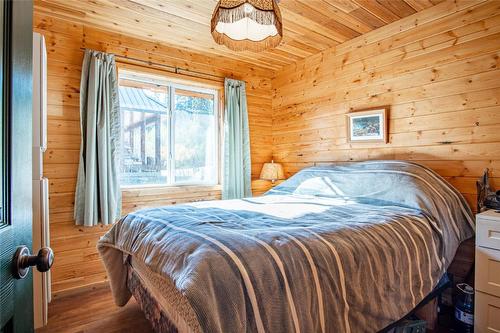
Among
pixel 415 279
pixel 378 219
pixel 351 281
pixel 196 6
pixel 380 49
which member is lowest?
pixel 415 279

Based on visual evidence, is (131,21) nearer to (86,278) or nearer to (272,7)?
(272,7)

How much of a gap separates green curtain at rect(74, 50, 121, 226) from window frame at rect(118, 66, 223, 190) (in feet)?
0.69

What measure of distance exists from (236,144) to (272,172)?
59 centimetres

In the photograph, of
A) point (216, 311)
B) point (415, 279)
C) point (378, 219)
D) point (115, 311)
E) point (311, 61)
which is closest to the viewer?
point (216, 311)

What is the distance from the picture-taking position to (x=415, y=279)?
1.56m

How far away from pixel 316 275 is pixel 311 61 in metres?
2.97

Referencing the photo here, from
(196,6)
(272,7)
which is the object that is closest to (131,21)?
(196,6)

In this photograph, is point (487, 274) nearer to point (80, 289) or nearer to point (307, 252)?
point (307, 252)

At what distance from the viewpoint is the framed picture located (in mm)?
2744

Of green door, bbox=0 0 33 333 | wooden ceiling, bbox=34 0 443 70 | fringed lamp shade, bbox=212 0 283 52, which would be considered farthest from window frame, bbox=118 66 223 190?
green door, bbox=0 0 33 333

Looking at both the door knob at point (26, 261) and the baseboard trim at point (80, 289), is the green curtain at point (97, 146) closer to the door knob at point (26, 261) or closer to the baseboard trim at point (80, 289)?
the baseboard trim at point (80, 289)

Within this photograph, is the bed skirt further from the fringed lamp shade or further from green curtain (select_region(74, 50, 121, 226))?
the fringed lamp shade

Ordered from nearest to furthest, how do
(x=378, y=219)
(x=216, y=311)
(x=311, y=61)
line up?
(x=216, y=311)
(x=378, y=219)
(x=311, y=61)

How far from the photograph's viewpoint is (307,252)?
1.20 metres
